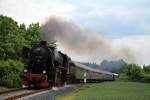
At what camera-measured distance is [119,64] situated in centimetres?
14875

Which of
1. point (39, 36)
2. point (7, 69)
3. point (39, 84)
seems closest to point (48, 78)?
point (39, 84)

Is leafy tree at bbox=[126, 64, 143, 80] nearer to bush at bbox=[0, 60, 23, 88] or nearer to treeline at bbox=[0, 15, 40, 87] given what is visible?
treeline at bbox=[0, 15, 40, 87]

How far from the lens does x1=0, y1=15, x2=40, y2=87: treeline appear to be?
1671 inches

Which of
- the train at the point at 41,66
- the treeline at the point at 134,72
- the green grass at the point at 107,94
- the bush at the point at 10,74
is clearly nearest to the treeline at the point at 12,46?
the bush at the point at 10,74

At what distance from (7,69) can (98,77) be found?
121 ft

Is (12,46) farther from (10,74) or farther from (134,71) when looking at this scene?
(134,71)

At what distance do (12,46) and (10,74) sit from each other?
33.1 feet

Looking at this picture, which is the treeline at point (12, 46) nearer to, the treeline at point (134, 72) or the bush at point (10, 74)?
the bush at point (10, 74)

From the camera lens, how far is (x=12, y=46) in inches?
2053

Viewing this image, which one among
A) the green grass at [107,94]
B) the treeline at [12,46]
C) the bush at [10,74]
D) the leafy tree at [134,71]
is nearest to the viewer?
the green grass at [107,94]

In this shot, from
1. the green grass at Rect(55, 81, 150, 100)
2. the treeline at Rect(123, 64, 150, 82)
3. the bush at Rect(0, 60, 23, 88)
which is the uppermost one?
the treeline at Rect(123, 64, 150, 82)

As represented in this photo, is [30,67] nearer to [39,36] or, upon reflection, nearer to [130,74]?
[39,36]

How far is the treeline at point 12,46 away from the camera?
1671 inches

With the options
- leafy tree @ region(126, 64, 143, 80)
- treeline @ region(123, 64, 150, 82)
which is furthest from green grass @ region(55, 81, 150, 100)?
leafy tree @ region(126, 64, 143, 80)
